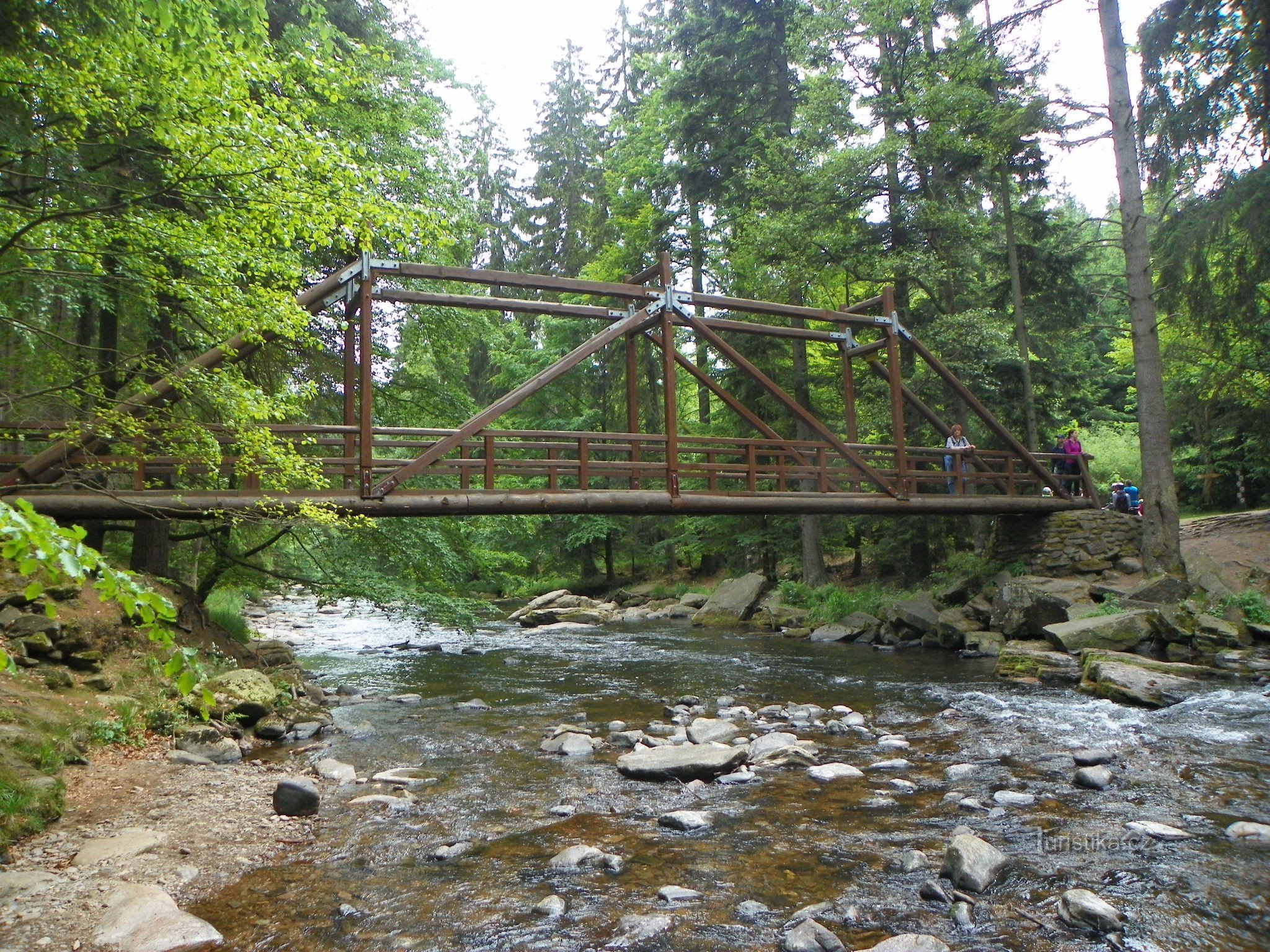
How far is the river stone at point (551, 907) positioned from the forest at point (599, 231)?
13.8 feet

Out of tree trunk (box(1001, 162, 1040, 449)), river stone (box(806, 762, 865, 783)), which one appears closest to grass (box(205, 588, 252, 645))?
river stone (box(806, 762, 865, 783))

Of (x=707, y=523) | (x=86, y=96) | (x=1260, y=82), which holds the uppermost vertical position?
(x=1260, y=82)

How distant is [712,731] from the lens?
9.55m

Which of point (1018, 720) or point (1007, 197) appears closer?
point (1018, 720)

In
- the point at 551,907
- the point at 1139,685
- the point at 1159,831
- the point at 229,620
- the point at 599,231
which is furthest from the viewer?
the point at 599,231

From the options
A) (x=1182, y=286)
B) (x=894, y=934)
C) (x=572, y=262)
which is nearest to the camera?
(x=894, y=934)

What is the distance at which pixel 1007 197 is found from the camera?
69.4ft

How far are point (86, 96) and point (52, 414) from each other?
7684 mm

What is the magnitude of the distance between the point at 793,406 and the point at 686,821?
8.93 meters

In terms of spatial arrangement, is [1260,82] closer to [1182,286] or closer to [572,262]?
[1182,286]

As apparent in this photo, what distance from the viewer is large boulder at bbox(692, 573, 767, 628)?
23422 mm

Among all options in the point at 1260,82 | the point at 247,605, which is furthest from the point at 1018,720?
the point at 247,605

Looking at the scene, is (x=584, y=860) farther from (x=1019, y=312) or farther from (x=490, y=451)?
(x=1019, y=312)

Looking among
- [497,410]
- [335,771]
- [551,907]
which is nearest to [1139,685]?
[551,907]
